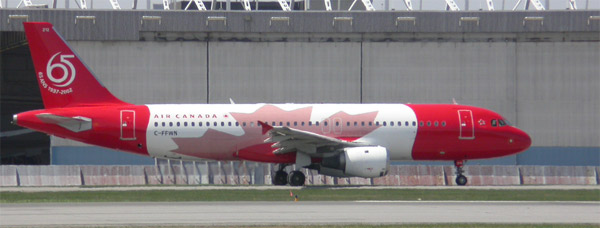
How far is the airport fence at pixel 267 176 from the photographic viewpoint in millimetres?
40062

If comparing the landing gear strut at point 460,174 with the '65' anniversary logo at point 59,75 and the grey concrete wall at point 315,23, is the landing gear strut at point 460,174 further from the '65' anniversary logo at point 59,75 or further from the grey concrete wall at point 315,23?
the '65' anniversary logo at point 59,75

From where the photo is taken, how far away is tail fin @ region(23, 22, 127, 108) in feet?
125

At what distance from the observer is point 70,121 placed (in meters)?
37.2

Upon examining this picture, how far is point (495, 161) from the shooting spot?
4841 centimetres

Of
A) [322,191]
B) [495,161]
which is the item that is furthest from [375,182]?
[495,161]

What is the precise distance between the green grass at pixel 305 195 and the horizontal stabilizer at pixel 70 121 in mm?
4948

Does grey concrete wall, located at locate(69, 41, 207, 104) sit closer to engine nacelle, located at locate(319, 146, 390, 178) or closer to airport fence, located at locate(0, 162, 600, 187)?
airport fence, located at locate(0, 162, 600, 187)

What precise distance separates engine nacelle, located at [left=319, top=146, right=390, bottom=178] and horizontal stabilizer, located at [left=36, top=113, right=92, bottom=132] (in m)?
9.86

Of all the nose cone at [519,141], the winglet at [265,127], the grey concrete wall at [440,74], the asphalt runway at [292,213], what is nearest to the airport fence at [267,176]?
the nose cone at [519,141]

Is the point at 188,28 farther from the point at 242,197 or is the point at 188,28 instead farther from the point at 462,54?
the point at 242,197

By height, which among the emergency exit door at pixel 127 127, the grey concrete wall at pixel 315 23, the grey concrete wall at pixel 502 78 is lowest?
the emergency exit door at pixel 127 127

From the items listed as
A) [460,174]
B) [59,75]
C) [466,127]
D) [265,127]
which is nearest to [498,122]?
[466,127]

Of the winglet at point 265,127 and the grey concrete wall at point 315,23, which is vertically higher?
the grey concrete wall at point 315,23

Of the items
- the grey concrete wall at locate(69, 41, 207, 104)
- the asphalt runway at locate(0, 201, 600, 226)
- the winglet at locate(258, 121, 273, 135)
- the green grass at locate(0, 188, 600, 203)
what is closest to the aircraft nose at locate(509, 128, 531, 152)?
the green grass at locate(0, 188, 600, 203)
